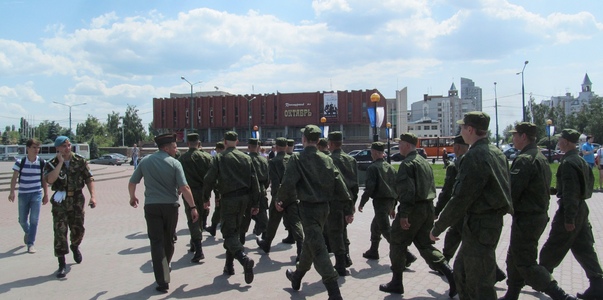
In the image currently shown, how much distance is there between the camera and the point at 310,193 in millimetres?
5094

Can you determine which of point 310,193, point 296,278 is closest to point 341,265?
point 296,278

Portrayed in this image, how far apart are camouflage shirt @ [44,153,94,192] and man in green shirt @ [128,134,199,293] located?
59.0 inches

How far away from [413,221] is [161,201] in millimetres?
3021

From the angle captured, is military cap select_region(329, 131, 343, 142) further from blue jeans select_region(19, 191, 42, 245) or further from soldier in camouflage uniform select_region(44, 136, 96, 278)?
blue jeans select_region(19, 191, 42, 245)

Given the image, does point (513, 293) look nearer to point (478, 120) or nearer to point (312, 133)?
point (478, 120)

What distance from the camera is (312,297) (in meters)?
5.17

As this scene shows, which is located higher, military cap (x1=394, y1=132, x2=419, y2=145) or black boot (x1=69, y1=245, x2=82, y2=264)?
military cap (x1=394, y1=132, x2=419, y2=145)

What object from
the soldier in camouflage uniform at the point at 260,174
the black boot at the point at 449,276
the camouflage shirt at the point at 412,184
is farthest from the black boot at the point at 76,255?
the black boot at the point at 449,276

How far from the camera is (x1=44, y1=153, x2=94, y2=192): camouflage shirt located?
6375 mm

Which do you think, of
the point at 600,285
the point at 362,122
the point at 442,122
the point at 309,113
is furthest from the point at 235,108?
the point at 442,122

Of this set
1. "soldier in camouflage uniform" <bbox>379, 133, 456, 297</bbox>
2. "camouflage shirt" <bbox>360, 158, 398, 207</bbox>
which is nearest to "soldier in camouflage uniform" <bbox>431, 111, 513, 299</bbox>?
"soldier in camouflage uniform" <bbox>379, 133, 456, 297</bbox>

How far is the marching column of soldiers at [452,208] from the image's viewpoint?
151 inches

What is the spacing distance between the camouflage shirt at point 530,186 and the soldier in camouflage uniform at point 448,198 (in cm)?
97

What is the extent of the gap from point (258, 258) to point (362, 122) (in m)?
61.2
